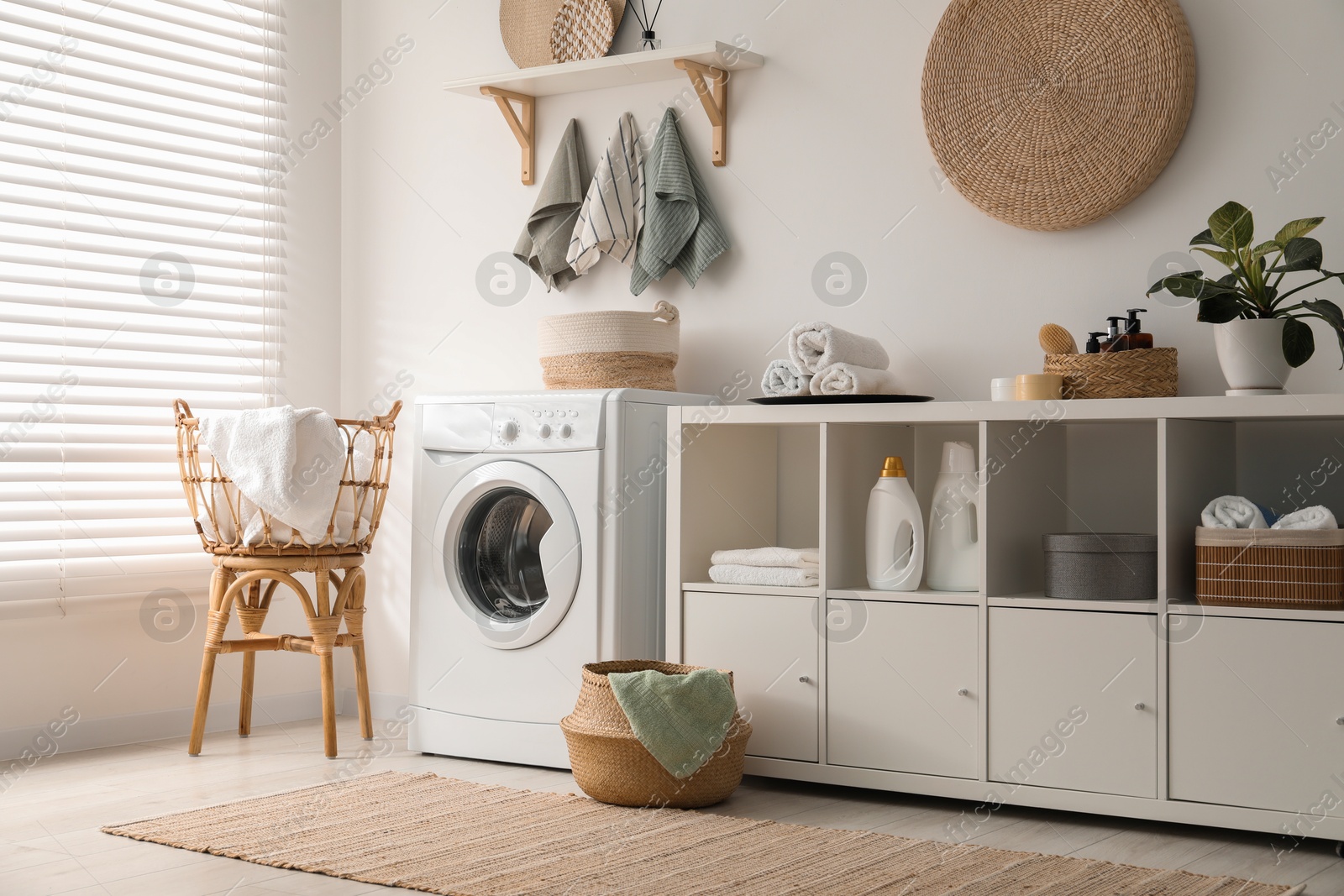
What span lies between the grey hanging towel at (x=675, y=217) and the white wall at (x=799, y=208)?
0.16 feet

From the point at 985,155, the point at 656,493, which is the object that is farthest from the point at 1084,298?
the point at 656,493

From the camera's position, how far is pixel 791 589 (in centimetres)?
274

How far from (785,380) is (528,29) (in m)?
1.35

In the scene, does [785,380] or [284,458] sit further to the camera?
[284,458]

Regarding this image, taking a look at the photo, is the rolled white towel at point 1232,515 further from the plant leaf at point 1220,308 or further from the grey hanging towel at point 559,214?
the grey hanging towel at point 559,214

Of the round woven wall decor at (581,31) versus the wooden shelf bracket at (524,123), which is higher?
the round woven wall decor at (581,31)

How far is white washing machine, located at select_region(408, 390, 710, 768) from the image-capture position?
9.41 feet

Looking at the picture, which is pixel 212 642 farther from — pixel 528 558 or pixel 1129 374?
pixel 1129 374

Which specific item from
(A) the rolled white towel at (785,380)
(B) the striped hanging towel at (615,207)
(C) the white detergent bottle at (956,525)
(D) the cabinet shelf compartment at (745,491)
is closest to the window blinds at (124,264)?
(B) the striped hanging towel at (615,207)

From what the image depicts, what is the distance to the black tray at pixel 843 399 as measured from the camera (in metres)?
2.69

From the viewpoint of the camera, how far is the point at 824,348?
277cm

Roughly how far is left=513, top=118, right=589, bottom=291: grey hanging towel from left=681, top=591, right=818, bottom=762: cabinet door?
108 cm

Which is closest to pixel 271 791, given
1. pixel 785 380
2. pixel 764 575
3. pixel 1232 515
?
pixel 764 575

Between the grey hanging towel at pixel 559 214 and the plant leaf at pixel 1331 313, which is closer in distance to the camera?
the plant leaf at pixel 1331 313
